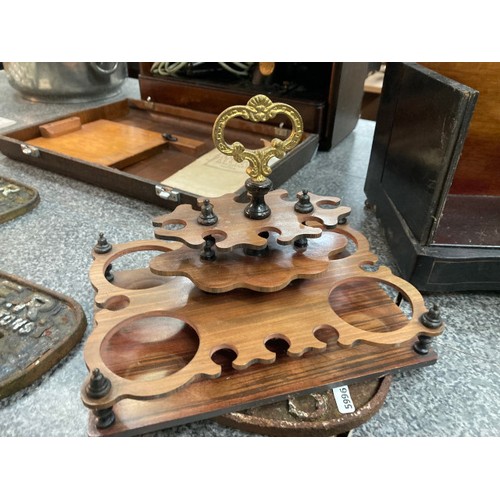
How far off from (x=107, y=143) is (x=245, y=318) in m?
0.84

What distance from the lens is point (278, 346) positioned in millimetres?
562

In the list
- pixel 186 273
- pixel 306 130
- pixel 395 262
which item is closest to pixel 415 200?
pixel 395 262

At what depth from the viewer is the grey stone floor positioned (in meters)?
0.55

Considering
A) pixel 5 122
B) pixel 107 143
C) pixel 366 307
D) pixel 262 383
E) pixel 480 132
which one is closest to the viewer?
pixel 262 383

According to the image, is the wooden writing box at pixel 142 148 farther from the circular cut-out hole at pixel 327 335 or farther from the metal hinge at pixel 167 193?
the circular cut-out hole at pixel 327 335

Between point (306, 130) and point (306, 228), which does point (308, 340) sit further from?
point (306, 130)

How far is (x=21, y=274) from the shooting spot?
2.55ft

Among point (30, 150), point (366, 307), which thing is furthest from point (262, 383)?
point (30, 150)

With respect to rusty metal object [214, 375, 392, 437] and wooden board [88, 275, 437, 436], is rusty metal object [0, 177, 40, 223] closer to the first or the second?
wooden board [88, 275, 437, 436]

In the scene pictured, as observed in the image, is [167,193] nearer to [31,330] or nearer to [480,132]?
[31,330]

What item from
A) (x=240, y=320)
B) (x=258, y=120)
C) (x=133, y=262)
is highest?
(x=258, y=120)

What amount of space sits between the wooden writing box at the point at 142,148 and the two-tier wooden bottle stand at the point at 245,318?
1.03 ft

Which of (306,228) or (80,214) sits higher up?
(306,228)

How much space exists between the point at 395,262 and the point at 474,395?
30 cm
